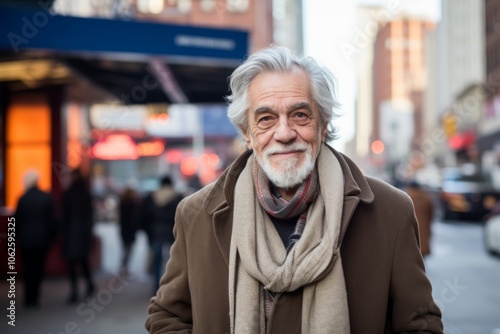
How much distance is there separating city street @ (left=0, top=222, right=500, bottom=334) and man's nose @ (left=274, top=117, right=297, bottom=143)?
5.59m

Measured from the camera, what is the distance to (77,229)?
36.0 ft

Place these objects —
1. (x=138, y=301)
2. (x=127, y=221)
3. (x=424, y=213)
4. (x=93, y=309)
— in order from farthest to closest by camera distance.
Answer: (x=127, y=221) < (x=424, y=213) < (x=138, y=301) < (x=93, y=309)

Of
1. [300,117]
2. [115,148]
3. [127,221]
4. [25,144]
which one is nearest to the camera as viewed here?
[300,117]

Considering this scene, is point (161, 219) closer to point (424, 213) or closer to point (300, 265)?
point (424, 213)

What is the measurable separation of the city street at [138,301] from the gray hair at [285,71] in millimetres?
5480

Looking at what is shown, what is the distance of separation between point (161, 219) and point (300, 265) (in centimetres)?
856

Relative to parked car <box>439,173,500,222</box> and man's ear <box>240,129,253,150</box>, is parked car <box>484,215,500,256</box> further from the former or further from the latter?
man's ear <box>240,129,253,150</box>

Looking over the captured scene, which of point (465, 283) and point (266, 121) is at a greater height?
point (266, 121)

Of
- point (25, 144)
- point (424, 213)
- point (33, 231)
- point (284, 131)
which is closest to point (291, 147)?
point (284, 131)

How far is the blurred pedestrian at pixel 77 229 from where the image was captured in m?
10.8

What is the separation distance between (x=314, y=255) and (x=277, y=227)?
0.30 meters

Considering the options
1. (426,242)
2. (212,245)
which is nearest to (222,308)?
(212,245)

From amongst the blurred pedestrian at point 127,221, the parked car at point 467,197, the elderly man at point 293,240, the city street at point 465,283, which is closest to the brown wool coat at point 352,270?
the elderly man at point 293,240

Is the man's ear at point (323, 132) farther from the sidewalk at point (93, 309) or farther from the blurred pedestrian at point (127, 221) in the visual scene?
the blurred pedestrian at point (127, 221)
